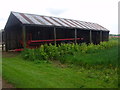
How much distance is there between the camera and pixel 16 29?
57.6 ft

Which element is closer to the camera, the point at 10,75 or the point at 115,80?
the point at 115,80

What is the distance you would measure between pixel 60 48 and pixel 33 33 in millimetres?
7315

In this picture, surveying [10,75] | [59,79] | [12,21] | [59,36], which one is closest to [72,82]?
[59,79]

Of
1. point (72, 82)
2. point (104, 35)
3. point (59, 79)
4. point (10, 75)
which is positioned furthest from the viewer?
point (104, 35)

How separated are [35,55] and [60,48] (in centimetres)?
229

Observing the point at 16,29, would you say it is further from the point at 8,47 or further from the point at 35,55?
the point at 35,55

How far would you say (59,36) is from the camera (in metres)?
20.0

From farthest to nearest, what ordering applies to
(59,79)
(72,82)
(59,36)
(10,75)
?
(59,36) < (10,75) < (59,79) < (72,82)

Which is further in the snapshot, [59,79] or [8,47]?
[8,47]

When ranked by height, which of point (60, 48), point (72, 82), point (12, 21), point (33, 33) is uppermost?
point (12, 21)

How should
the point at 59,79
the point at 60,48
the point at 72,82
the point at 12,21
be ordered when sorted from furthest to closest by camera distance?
the point at 12,21
the point at 60,48
the point at 59,79
the point at 72,82

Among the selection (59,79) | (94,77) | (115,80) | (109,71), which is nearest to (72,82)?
(59,79)

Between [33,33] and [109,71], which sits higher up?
[33,33]

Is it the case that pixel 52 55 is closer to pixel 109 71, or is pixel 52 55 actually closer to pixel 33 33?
pixel 109 71
